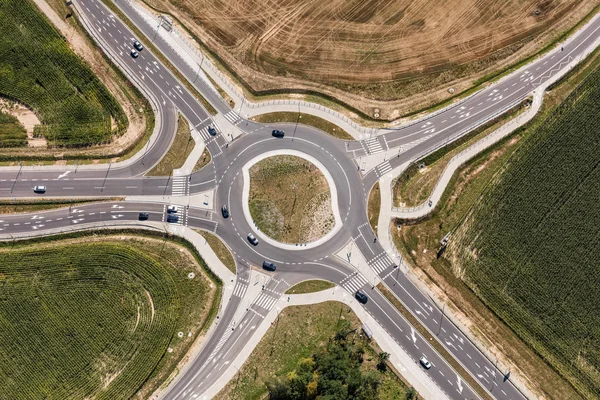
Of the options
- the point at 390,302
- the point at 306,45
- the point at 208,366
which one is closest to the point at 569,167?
the point at 390,302

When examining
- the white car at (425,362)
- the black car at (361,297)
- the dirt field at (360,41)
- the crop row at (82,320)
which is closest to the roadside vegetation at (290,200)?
the black car at (361,297)

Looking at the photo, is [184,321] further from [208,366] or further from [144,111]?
[144,111]

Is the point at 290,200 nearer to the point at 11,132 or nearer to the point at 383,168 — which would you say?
the point at 383,168

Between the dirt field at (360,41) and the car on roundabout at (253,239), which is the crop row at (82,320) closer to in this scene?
the car on roundabout at (253,239)

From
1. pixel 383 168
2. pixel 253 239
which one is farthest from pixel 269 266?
pixel 383 168

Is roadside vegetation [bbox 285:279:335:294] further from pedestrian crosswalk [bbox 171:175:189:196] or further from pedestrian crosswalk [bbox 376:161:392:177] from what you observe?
pedestrian crosswalk [bbox 171:175:189:196]

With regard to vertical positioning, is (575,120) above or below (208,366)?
below

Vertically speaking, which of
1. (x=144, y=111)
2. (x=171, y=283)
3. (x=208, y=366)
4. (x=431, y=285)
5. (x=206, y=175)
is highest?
(x=144, y=111)
